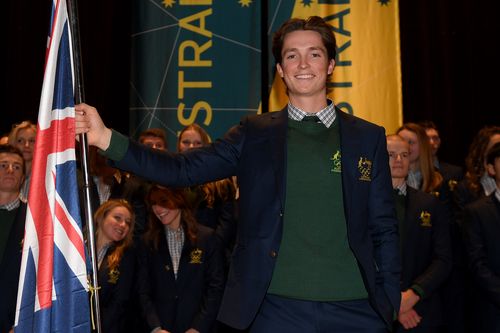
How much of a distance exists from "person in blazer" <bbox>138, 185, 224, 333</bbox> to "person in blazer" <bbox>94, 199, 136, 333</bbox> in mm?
99

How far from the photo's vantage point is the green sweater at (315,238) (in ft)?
8.39

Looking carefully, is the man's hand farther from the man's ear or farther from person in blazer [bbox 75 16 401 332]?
the man's ear

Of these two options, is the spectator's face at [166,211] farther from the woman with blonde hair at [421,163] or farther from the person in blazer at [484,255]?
the person in blazer at [484,255]

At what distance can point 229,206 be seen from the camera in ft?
17.8

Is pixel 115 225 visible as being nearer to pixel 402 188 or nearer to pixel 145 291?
pixel 145 291

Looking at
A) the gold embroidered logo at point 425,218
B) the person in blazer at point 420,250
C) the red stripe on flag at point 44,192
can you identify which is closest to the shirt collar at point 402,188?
the person in blazer at point 420,250

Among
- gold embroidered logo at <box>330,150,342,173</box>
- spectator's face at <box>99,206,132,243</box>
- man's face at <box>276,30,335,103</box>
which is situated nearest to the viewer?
gold embroidered logo at <box>330,150,342,173</box>

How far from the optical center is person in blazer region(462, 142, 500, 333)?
15.7ft

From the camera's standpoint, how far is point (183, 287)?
16.3 ft

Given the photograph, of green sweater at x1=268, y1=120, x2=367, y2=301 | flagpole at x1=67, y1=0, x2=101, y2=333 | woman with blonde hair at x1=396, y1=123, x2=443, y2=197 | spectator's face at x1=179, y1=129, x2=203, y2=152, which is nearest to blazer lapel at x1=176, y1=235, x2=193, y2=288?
spectator's face at x1=179, y1=129, x2=203, y2=152

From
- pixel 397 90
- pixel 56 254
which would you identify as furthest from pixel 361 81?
pixel 56 254

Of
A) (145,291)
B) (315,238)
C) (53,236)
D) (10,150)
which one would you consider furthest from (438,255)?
(53,236)

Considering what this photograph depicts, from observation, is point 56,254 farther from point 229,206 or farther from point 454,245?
point 454,245

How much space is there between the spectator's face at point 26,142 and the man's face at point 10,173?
510 millimetres
